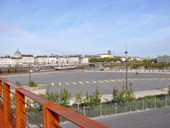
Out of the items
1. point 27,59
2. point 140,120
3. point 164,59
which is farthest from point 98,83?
point 27,59

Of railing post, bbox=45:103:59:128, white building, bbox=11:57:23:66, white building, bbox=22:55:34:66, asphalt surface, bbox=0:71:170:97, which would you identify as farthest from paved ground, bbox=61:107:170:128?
white building, bbox=22:55:34:66

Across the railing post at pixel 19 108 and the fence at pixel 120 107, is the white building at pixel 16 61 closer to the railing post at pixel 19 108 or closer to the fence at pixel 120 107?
the fence at pixel 120 107

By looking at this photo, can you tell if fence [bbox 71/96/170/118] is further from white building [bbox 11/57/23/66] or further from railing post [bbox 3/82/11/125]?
white building [bbox 11/57/23/66]

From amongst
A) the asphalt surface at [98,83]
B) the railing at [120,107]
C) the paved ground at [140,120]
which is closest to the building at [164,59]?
the asphalt surface at [98,83]

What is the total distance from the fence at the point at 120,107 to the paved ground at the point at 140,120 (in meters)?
0.56

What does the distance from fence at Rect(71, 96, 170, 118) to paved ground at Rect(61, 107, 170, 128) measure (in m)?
0.56

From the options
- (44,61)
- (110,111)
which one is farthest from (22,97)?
(44,61)

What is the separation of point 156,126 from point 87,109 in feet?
16.2

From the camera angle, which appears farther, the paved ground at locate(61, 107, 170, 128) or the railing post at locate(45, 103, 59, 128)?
the paved ground at locate(61, 107, 170, 128)

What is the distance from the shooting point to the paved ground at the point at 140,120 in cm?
1030

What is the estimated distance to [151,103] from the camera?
1436 cm

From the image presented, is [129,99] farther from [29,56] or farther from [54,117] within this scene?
[29,56]

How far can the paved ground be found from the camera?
10.3 m

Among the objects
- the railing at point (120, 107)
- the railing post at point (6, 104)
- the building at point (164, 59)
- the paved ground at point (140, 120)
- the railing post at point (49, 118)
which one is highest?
the building at point (164, 59)
